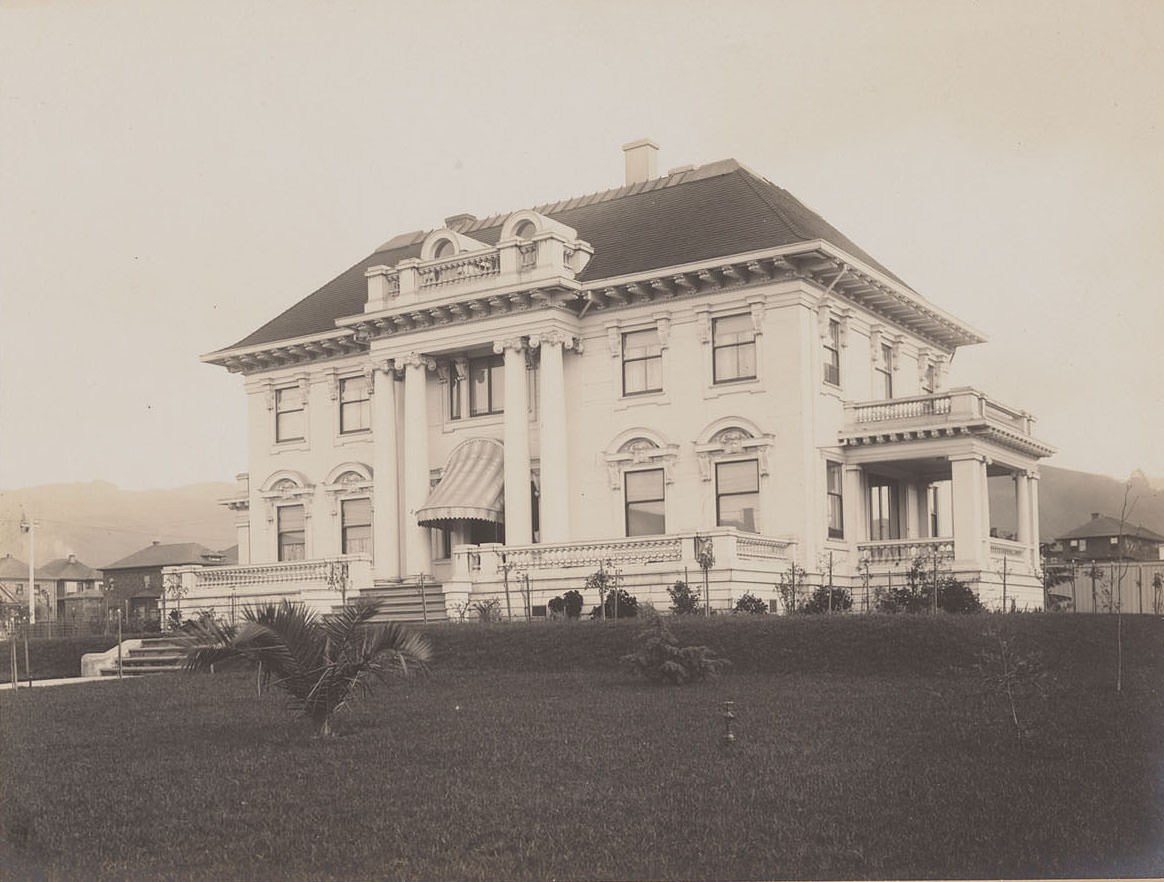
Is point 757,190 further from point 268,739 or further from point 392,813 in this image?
point 392,813

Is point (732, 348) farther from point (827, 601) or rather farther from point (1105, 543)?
point (1105, 543)

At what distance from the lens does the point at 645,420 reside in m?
35.4

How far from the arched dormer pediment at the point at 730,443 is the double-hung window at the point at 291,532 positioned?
14.0 metres

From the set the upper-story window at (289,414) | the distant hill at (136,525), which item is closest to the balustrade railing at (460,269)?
the upper-story window at (289,414)

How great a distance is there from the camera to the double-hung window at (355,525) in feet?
133

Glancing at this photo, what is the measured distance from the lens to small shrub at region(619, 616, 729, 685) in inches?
860

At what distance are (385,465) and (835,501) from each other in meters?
12.7

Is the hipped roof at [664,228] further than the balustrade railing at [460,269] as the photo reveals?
No

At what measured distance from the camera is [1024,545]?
118ft

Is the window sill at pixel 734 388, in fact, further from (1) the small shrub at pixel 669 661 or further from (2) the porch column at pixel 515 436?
(1) the small shrub at pixel 669 661

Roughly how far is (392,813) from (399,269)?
2624 cm

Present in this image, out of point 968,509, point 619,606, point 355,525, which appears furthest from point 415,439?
point 968,509

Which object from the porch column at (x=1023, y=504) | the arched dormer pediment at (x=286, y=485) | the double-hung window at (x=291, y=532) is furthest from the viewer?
the double-hung window at (x=291, y=532)

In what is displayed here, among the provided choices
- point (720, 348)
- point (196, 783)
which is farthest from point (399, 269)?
point (196, 783)
